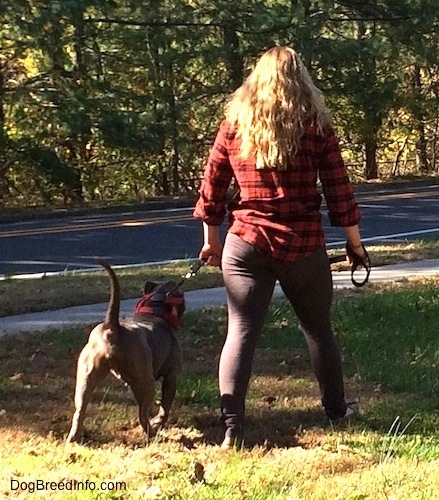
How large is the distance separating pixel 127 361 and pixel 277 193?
998mm

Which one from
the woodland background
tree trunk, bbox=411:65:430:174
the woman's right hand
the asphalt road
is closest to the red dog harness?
the woman's right hand

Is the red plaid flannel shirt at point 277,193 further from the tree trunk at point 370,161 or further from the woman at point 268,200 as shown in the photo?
the tree trunk at point 370,161

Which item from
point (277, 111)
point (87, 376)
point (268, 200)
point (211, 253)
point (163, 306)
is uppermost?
point (277, 111)

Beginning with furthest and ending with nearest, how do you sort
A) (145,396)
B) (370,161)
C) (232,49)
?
(370,161) → (232,49) → (145,396)

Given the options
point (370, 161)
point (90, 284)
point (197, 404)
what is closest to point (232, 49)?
point (370, 161)

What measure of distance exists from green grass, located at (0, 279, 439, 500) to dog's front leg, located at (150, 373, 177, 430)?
0.09 metres

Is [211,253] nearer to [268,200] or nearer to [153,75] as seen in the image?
[268,200]

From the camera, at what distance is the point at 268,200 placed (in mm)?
4926

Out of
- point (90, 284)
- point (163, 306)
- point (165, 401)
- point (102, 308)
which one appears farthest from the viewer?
point (90, 284)

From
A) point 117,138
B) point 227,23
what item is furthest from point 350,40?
point 117,138

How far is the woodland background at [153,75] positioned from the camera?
70.8 ft

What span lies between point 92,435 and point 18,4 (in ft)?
52.6

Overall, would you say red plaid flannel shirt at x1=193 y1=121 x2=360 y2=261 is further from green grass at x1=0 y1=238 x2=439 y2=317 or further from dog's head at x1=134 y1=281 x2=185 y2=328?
green grass at x1=0 y1=238 x2=439 y2=317

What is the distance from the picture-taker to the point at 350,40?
26.1 m
